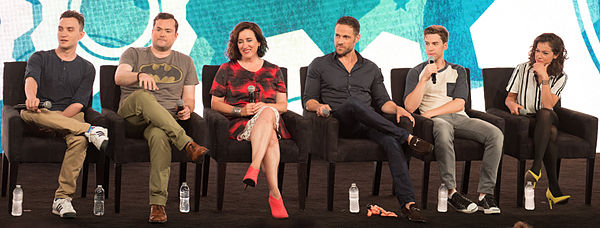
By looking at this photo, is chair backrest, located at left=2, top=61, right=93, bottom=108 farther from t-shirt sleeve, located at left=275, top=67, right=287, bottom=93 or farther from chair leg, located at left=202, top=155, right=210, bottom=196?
t-shirt sleeve, located at left=275, top=67, right=287, bottom=93

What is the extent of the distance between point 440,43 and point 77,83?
95.9 inches

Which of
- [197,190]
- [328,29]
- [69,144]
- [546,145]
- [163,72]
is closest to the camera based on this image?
[69,144]

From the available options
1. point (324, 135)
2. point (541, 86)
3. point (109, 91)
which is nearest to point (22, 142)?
point (109, 91)

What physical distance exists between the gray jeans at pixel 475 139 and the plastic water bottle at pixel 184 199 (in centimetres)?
162

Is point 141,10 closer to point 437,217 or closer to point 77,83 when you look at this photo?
point 77,83

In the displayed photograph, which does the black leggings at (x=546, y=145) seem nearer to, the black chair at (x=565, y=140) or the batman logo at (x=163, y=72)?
the black chair at (x=565, y=140)

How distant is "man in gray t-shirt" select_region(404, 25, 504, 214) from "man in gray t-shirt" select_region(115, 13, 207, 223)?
5.02 feet

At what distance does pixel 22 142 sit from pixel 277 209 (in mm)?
1577

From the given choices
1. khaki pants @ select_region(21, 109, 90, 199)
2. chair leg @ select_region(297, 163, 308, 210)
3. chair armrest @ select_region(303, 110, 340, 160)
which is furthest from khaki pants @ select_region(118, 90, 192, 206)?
chair armrest @ select_region(303, 110, 340, 160)

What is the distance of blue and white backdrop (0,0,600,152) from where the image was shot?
23.0 feet

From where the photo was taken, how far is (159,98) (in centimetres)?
531

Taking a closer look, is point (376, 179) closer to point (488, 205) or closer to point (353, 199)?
point (353, 199)

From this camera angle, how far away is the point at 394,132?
5184 millimetres

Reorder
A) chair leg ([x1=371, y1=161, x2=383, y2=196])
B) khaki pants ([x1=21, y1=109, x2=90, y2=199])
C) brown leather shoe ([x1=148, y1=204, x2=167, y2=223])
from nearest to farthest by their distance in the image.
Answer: brown leather shoe ([x1=148, y1=204, x2=167, y2=223]) < khaki pants ([x1=21, y1=109, x2=90, y2=199]) < chair leg ([x1=371, y1=161, x2=383, y2=196])
